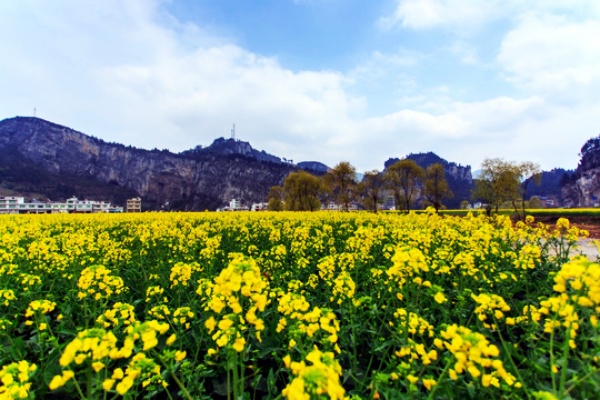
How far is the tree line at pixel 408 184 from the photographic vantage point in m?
38.2

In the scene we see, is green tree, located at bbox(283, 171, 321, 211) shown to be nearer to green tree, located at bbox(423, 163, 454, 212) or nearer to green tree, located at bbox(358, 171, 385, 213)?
green tree, located at bbox(358, 171, 385, 213)

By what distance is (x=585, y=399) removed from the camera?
6.42ft

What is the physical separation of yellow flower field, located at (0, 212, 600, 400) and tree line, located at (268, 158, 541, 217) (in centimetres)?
3746

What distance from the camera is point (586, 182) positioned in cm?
11169

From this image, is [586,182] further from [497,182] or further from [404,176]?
[497,182]

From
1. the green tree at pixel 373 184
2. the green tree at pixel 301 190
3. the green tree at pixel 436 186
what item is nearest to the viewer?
the green tree at pixel 436 186

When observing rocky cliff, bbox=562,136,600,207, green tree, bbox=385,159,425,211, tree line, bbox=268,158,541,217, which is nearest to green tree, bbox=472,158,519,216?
tree line, bbox=268,158,541,217

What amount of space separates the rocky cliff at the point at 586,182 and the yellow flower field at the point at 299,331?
5491 inches

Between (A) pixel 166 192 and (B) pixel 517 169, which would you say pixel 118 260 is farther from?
(A) pixel 166 192

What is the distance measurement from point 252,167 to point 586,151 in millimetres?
157445

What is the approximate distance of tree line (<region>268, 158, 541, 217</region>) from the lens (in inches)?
1502

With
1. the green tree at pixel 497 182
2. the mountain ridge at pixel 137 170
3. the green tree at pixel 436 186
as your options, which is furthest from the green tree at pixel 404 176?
the mountain ridge at pixel 137 170

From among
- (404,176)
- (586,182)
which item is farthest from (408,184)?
(586,182)

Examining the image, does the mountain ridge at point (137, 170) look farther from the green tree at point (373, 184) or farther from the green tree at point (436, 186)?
the green tree at point (436, 186)
